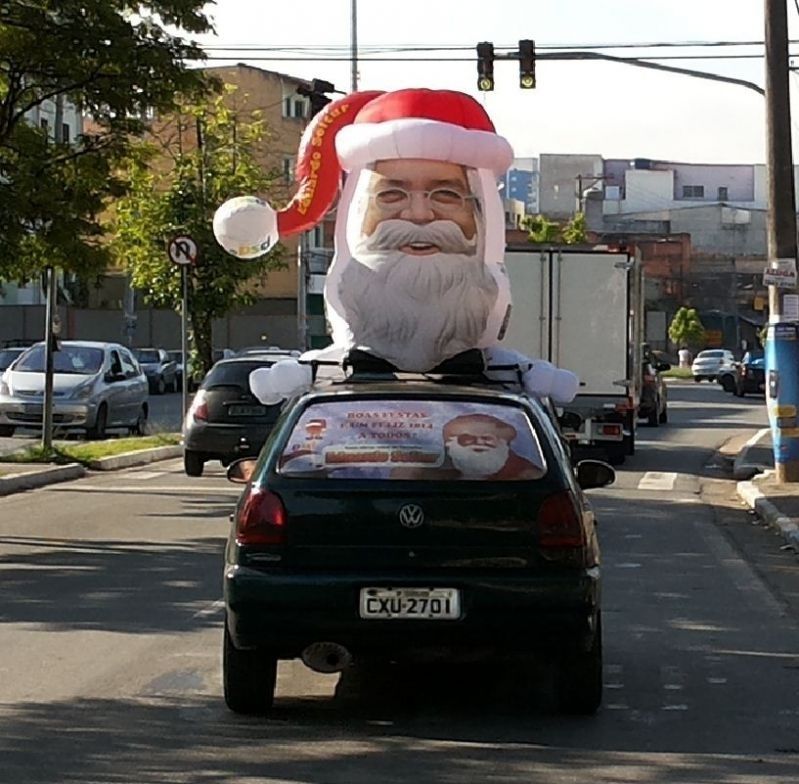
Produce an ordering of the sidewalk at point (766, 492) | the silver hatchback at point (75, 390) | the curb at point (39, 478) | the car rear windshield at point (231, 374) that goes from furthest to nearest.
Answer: the silver hatchback at point (75, 390)
the car rear windshield at point (231, 374)
the curb at point (39, 478)
the sidewalk at point (766, 492)

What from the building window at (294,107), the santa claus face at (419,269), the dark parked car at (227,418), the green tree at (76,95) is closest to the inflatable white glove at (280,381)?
the santa claus face at (419,269)

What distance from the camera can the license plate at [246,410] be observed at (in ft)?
69.1

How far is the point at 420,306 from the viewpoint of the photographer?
12391 millimetres

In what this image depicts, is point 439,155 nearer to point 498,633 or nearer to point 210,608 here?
point 210,608

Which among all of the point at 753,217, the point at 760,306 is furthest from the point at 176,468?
the point at 753,217

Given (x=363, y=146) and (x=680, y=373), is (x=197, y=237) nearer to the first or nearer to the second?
(x=363, y=146)

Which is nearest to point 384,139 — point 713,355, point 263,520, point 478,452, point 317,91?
point 478,452

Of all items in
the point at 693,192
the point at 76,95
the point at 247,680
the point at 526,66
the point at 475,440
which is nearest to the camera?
the point at 475,440

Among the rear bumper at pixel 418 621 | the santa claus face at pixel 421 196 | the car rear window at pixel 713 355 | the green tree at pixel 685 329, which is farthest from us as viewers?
the green tree at pixel 685 329

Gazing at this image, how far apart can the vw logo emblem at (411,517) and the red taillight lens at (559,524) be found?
1.72 ft

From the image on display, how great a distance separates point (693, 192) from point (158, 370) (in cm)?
7034

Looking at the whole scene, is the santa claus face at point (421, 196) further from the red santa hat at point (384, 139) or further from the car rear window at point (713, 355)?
the car rear window at point (713, 355)

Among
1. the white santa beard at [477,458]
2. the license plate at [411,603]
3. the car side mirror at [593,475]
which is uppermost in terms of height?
the white santa beard at [477,458]

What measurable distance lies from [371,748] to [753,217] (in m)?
101
